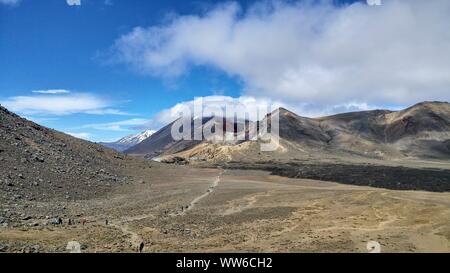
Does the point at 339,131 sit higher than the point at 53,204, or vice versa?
the point at 339,131

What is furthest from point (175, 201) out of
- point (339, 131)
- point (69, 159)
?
point (339, 131)

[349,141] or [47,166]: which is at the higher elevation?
[349,141]

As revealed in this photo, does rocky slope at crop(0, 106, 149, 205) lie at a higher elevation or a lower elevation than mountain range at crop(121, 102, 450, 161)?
lower

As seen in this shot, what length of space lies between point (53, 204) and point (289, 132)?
457 feet

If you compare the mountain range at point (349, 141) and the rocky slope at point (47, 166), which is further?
the mountain range at point (349, 141)

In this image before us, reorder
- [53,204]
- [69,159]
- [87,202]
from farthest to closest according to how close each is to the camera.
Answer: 1. [69,159]
2. [87,202]
3. [53,204]

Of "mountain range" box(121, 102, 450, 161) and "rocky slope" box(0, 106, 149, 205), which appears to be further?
"mountain range" box(121, 102, 450, 161)

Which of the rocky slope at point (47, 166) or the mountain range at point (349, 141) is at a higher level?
the mountain range at point (349, 141)

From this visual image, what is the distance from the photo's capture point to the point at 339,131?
188m

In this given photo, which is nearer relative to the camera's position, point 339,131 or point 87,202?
point 87,202

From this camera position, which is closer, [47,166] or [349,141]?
[47,166]
